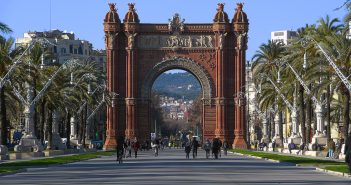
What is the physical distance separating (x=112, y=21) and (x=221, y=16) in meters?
13.2

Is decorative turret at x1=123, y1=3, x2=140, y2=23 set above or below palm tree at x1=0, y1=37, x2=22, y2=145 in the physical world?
above

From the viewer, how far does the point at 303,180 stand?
37.0 meters

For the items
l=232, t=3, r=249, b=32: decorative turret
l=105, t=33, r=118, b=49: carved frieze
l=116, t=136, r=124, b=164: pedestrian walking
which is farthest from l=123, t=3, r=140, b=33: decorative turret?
l=116, t=136, r=124, b=164: pedestrian walking

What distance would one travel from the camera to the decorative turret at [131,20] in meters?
120

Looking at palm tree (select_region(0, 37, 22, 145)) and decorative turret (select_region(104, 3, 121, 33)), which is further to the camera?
decorative turret (select_region(104, 3, 121, 33))

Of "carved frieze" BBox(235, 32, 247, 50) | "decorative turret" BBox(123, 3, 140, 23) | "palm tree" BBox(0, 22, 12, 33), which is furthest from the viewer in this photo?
"decorative turret" BBox(123, 3, 140, 23)

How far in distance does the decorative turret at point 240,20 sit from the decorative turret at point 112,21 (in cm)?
1413

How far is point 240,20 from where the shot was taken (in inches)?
4729

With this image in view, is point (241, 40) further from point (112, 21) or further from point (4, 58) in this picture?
point (4, 58)

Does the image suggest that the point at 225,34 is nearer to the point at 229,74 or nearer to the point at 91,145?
the point at 229,74

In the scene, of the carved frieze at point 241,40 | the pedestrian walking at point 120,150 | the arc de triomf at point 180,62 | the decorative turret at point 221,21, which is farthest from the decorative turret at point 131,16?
the pedestrian walking at point 120,150

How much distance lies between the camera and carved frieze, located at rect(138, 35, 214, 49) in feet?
396

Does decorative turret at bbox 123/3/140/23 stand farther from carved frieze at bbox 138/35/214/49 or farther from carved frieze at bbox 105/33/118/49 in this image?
carved frieze at bbox 105/33/118/49

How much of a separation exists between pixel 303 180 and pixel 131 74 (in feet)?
276
